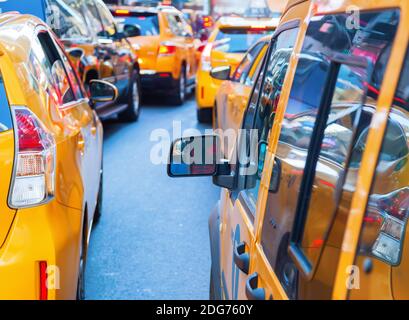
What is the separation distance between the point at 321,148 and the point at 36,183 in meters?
1.49

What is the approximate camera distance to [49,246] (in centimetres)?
258

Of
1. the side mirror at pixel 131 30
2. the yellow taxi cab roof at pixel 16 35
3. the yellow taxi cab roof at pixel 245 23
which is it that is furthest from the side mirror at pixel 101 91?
the side mirror at pixel 131 30

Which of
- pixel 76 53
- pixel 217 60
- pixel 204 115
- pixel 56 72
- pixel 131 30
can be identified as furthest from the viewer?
pixel 204 115

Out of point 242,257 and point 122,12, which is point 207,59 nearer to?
point 122,12

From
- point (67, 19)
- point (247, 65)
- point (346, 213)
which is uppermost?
point (346, 213)

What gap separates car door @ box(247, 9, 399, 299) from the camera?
4.64 feet

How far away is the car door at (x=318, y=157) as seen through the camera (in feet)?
4.64

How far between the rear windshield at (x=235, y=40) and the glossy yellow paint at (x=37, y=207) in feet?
16.9

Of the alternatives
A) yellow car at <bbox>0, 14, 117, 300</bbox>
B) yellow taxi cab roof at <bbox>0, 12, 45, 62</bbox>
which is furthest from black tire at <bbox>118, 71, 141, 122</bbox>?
yellow car at <bbox>0, 14, 117, 300</bbox>

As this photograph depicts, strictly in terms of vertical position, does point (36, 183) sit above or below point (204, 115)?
above

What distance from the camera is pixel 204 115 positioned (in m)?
9.66

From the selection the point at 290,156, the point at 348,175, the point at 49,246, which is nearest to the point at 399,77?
the point at 348,175

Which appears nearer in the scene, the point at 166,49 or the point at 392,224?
the point at 392,224

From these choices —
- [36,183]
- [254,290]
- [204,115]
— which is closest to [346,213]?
[254,290]
